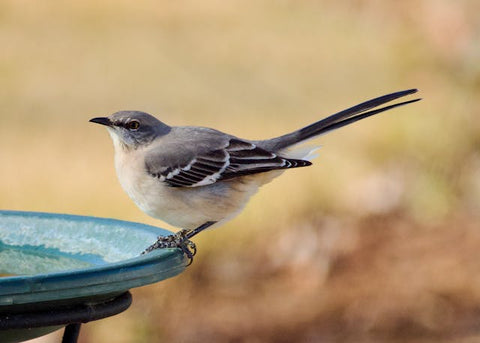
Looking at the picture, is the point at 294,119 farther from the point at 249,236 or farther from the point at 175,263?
the point at 175,263

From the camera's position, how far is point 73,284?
250 centimetres

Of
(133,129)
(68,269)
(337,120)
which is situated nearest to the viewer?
(68,269)

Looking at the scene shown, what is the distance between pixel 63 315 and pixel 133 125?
178 centimetres

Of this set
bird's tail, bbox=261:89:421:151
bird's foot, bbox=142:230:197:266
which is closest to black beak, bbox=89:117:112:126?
bird's foot, bbox=142:230:197:266

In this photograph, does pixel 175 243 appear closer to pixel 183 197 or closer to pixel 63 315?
pixel 183 197

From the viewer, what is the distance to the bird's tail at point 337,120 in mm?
4069

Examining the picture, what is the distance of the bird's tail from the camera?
407 cm

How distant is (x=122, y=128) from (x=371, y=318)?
253cm

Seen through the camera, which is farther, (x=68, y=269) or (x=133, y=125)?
(x=133, y=125)

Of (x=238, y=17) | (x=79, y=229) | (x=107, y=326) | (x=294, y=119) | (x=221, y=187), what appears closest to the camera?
(x=79, y=229)

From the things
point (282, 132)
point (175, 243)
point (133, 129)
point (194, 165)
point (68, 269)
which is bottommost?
point (68, 269)

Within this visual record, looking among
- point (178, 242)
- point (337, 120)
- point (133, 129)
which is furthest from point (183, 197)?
point (337, 120)

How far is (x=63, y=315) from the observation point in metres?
2.62

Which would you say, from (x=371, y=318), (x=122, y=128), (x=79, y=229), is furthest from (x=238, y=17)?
(x=79, y=229)
